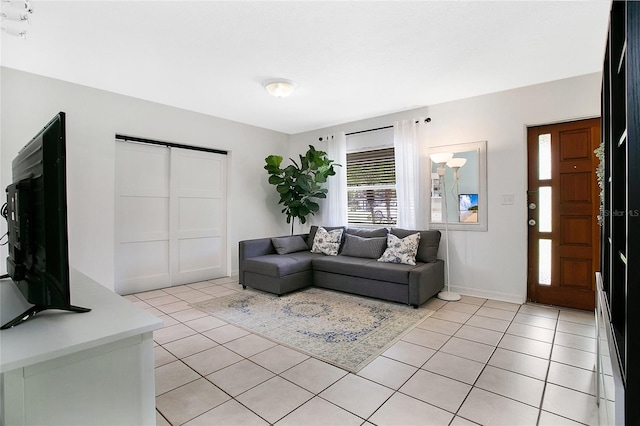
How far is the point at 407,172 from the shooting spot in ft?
14.3

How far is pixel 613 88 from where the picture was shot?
1.33 metres

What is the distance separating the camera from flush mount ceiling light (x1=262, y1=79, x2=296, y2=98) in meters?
3.38

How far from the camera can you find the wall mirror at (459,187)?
3842 millimetres

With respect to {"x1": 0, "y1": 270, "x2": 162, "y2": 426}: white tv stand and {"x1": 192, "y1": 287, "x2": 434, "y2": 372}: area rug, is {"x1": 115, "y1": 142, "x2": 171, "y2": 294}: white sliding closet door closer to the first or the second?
{"x1": 192, "y1": 287, "x2": 434, "y2": 372}: area rug

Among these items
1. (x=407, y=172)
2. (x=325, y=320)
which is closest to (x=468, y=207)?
(x=407, y=172)

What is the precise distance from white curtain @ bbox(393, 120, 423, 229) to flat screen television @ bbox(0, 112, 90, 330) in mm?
3877

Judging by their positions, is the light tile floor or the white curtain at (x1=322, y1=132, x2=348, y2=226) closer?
the light tile floor

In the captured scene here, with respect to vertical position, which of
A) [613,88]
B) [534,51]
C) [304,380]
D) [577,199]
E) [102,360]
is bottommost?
[304,380]

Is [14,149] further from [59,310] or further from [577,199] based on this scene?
[577,199]

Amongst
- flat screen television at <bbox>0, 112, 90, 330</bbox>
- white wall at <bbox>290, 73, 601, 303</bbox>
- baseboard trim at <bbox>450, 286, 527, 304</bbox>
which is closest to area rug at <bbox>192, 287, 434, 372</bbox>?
baseboard trim at <bbox>450, 286, 527, 304</bbox>

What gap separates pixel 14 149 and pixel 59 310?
3143 millimetres

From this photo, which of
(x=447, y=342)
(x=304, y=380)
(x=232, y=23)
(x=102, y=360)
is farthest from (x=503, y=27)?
(x=102, y=360)

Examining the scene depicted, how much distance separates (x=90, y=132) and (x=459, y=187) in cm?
457

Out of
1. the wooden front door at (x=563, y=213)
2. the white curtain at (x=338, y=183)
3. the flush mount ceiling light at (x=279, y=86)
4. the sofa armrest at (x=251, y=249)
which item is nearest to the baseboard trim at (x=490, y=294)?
the wooden front door at (x=563, y=213)
